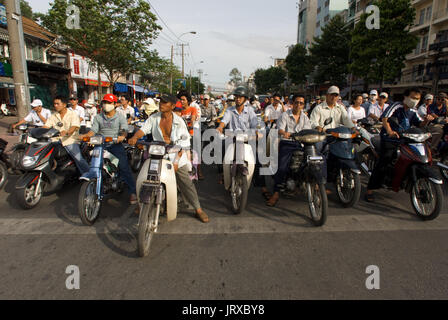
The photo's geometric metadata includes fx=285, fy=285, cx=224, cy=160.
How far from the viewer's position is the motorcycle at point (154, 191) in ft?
10.1

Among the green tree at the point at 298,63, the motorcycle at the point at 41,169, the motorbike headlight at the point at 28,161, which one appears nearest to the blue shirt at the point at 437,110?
the motorcycle at the point at 41,169

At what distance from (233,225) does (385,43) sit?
24.6 metres

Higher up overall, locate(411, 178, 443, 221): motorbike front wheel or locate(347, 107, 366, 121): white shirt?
locate(347, 107, 366, 121): white shirt

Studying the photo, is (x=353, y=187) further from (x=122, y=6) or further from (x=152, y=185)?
(x=122, y=6)

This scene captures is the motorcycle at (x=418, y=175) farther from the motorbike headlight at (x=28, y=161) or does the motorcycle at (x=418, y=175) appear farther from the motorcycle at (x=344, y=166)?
the motorbike headlight at (x=28, y=161)

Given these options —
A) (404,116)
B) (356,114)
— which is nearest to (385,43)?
(356,114)

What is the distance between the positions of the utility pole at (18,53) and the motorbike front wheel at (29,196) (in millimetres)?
4780

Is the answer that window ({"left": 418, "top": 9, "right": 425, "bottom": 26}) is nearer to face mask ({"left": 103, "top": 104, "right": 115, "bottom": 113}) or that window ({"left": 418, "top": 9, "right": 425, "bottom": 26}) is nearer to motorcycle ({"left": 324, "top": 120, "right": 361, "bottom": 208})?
motorcycle ({"left": 324, "top": 120, "right": 361, "bottom": 208})

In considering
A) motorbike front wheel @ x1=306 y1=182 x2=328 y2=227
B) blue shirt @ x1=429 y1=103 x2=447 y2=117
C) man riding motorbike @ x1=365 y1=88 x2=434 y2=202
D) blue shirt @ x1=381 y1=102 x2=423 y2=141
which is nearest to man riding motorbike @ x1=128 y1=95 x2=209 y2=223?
motorbike front wheel @ x1=306 y1=182 x2=328 y2=227

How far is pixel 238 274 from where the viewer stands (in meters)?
2.81

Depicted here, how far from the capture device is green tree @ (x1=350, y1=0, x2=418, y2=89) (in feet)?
70.6

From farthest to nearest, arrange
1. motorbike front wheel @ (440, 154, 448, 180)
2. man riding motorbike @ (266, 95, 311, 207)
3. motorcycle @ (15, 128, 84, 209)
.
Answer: motorbike front wheel @ (440, 154, 448, 180)
man riding motorbike @ (266, 95, 311, 207)
motorcycle @ (15, 128, 84, 209)

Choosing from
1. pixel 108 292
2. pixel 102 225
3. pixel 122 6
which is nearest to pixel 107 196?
pixel 102 225

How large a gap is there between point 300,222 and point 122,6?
17497 millimetres
